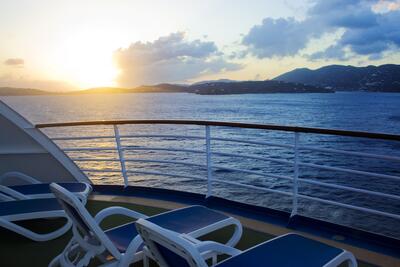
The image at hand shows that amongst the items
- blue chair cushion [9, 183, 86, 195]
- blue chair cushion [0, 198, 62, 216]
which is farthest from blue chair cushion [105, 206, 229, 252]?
blue chair cushion [9, 183, 86, 195]

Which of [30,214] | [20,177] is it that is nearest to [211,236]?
[30,214]

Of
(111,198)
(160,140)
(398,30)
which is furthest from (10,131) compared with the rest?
(398,30)

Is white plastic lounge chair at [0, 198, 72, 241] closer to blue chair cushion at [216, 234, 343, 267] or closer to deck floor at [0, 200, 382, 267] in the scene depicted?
deck floor at [0, 200, 382, 267]

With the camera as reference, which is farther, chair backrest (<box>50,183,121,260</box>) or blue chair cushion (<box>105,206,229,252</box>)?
blue chair cushion (<box>105,206,229,252</box>)

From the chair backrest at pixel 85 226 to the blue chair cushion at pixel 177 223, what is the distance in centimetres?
13

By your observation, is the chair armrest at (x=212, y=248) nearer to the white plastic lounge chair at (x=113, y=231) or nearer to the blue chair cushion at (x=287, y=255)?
the blue chair cushion at (x=287, y=255)

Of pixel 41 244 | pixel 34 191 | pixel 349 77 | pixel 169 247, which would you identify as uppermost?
pixel 349 77

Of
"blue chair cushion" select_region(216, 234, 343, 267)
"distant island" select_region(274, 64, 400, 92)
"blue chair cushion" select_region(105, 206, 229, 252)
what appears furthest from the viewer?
"distant island" select_region(274, 64, 400, 92)

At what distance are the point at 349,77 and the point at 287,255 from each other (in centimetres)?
6447

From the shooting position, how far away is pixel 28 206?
2.96 meters

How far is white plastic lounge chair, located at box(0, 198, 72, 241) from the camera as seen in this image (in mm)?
2764

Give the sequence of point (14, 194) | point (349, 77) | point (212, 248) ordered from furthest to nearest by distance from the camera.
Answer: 1. point (349, 77)
2. point (14, 194)
3. point (212, 248)

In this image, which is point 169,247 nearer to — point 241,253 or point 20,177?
point 241,253

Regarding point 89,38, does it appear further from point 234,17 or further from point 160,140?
point 160,140
